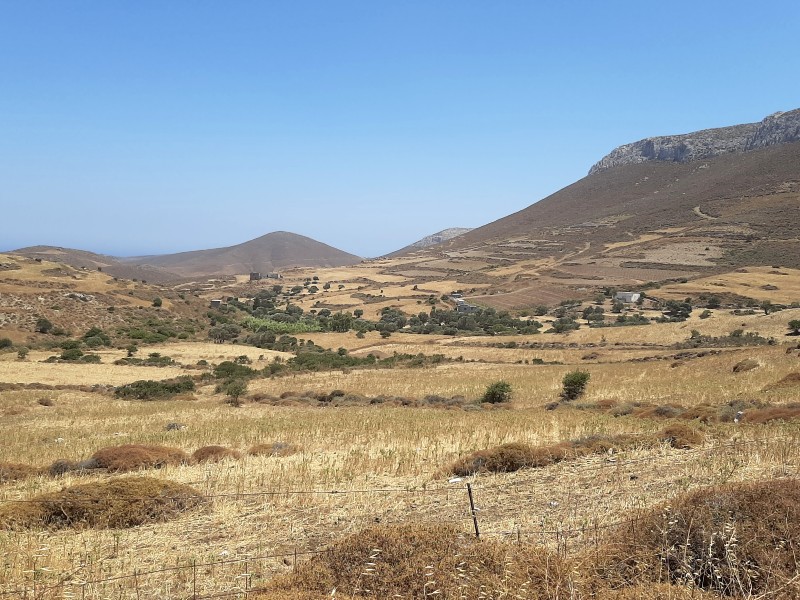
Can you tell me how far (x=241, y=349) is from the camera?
59.5 m

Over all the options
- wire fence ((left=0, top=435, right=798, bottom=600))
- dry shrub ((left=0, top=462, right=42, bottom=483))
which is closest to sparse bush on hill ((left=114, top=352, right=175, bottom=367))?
dry shrub ((left=0, top=462, right=42, bottom=483))

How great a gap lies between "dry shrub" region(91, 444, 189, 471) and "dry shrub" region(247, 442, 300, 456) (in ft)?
5.46

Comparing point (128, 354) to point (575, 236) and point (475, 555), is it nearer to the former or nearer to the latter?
point (475, 555)

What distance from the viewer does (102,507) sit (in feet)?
31.2

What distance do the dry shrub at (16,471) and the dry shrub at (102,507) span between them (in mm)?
3951

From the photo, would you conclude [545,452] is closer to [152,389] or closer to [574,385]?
[574,385]

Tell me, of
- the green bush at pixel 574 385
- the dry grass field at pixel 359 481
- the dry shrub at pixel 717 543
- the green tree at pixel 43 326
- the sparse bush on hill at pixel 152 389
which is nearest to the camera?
the dry shrub at pixel 717 543

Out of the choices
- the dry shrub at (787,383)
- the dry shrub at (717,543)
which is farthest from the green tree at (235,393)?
the dry shrub at (717,543)

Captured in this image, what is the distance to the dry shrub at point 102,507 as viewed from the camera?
925cm

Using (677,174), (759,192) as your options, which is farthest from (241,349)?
(677,174)

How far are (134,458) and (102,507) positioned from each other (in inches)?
187

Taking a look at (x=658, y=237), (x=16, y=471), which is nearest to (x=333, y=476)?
(x=16, y=471)

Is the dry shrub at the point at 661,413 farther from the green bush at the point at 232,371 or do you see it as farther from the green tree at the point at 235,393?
the green bush at the point at 232,371

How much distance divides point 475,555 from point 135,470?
1048 cm
